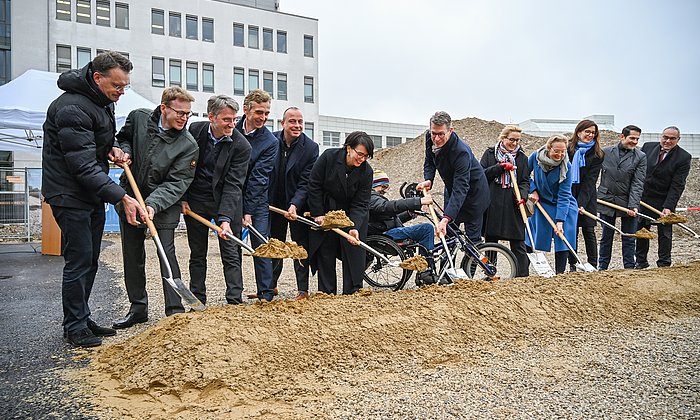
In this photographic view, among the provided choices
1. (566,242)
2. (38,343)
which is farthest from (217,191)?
(566,242)

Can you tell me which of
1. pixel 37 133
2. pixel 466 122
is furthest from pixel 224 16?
pixel 37 133

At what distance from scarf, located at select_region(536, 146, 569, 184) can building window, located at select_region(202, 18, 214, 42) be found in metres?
28.7

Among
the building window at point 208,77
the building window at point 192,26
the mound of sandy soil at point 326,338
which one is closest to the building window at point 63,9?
the building window at point 192,26

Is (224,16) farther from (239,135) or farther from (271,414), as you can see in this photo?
(271,414)

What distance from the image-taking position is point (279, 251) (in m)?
Answer: 4.29

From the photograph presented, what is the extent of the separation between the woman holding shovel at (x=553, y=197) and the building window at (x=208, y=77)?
27628mm

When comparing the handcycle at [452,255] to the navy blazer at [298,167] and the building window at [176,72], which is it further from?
the building window at [176,72]

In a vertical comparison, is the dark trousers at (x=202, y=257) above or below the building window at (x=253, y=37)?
below

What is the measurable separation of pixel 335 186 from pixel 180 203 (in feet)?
4.40

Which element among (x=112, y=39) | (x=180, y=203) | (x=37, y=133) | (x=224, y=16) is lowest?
(x=180, y=203)

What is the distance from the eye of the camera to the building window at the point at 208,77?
1234 inches

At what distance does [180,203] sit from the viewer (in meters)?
4.46

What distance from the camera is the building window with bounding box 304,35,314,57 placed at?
34.4 m

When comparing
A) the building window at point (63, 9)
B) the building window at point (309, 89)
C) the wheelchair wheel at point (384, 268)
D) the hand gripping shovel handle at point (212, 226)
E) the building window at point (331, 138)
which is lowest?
the wheelchair wheel at point (384, 268)
